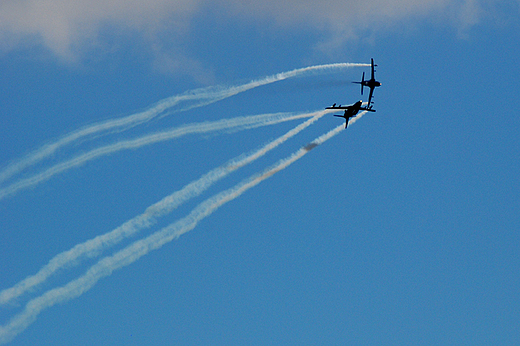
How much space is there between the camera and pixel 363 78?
242ft

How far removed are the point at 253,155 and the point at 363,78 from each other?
15882 mm

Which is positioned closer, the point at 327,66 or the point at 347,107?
the point at 327,66

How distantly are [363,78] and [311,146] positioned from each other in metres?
9.57

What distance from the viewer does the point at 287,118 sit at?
69312mm

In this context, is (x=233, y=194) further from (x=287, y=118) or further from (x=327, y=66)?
(x=327, y=66)

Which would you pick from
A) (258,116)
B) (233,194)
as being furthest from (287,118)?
(233,194)

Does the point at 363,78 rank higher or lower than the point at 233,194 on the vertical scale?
higher

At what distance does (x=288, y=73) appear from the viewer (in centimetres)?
6562

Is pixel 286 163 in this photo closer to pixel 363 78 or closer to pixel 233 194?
pixel 233 194

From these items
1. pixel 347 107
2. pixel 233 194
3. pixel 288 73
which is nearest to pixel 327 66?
pixel 288 73

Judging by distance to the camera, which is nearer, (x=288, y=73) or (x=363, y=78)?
(x=288, y=73)

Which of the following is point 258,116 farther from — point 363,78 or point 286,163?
point 363,78

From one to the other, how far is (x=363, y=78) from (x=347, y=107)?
402cm

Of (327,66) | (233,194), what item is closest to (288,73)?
(327,66)
